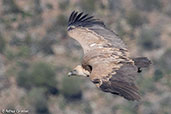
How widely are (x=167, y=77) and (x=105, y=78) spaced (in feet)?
71.3

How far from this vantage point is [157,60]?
3716cm

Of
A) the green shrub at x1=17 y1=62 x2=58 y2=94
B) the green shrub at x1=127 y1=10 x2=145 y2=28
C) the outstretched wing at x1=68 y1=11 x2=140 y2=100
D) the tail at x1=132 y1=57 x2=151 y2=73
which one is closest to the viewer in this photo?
the outstretched wing at x1=68 y1=11 x2=140 y2=100

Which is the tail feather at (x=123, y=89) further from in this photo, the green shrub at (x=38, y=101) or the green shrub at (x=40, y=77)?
the green shrub at (x=40, y=77)

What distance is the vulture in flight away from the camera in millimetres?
13766

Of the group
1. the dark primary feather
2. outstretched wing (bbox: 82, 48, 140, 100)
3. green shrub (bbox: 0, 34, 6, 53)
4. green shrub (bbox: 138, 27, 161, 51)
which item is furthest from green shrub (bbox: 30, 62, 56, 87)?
outstretched wing (bbox: 82, 48, 140, 100)

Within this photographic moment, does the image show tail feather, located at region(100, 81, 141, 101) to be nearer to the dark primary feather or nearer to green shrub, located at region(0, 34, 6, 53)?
the dark primary feather

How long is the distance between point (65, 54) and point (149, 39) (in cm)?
571

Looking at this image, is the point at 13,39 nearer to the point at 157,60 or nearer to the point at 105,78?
the point at 157,60

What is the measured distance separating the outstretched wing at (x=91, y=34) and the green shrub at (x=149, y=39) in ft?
69.2

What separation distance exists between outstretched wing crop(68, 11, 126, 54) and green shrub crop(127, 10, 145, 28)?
23813 millimetres

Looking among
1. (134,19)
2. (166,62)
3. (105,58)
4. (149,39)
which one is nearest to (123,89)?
(105,58)

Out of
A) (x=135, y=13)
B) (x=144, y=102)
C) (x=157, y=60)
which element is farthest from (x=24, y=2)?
(x=144, y=102)

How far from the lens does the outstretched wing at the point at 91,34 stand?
17234 millimetres

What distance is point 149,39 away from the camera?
39719 millimetres
